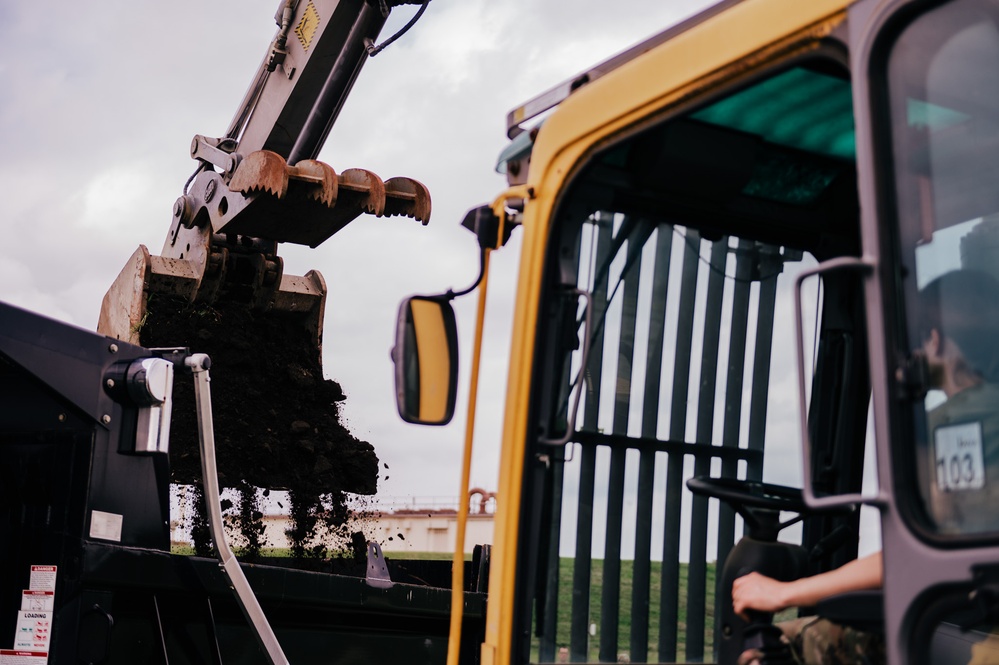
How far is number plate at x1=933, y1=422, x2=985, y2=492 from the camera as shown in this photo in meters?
1.57

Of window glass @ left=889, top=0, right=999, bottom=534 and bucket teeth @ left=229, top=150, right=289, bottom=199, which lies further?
bucket teeth @ left=229, top=150, right=289, bottom=199

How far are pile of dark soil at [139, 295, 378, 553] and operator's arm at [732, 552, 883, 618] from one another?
13.9 ft

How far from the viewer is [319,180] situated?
20.3ft

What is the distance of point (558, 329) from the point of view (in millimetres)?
2307

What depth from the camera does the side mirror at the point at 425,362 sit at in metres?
2.18

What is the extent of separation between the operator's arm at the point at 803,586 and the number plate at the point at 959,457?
0.75 feet

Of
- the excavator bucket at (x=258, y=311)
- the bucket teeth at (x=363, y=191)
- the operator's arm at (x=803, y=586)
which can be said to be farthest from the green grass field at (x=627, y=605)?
the bucket teeth at (x=363, y=191)

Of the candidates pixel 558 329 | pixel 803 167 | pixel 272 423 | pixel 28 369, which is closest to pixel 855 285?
pixel 803 167

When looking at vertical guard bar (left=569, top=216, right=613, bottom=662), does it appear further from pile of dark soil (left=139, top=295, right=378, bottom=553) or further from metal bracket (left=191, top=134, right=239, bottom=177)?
metal bracket (left=191, top=134, right=239, bottom=177)

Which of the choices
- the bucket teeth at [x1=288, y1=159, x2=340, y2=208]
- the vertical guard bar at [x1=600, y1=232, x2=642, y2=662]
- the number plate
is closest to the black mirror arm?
the vertical guard bar at [x1=600, y1=232, x2=642, y2=662]

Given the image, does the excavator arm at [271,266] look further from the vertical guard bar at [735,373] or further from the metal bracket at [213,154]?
the vertical guard bar at [735,373]

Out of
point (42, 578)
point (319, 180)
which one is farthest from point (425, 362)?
point (319, 180)

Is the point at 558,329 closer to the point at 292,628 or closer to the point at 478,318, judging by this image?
the point at 478,318

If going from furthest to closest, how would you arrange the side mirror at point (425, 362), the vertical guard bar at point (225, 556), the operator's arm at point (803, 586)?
the vertical guard bar at point (225, 556)
the side mirror at point (425, 362)
the operator's arm at point (803, 586)
